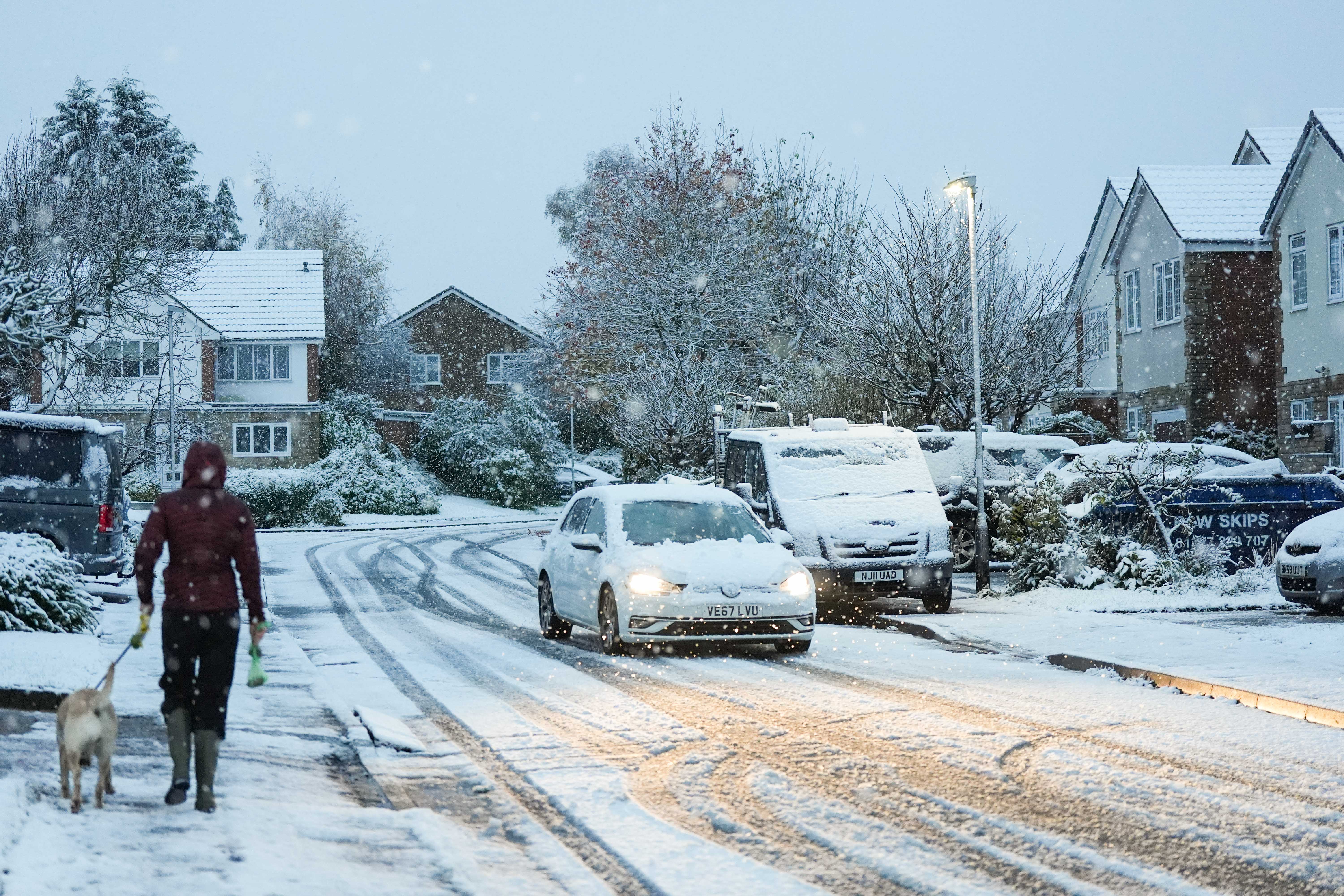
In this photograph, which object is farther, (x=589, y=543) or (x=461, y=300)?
(x=461, y=300)

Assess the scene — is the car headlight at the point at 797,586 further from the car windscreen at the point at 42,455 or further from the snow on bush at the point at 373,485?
the snow on bush at the point at 373,485

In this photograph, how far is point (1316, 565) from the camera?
14.9 m

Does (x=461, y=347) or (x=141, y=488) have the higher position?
(x=461, y=347)

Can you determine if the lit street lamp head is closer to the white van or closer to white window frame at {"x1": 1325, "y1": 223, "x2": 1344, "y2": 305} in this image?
the white van

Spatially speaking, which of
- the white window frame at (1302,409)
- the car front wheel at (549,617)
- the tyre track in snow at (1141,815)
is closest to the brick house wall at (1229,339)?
the white window frame at (1302,409)

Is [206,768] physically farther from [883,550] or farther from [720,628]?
[883,550]

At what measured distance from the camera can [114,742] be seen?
646 cm

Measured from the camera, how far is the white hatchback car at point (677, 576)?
1270 centimetres

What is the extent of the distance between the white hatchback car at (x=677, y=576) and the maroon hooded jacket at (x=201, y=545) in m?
6.32

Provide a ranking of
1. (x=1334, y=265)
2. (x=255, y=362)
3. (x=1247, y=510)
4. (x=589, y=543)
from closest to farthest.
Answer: (x=589, y=543)
(x=1247, y=510)
(x=1334, y=265)
(x=255, y=362)

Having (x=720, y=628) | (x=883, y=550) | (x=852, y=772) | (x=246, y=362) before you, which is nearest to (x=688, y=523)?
(x=720, y=628)

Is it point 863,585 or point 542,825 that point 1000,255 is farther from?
point 542,825

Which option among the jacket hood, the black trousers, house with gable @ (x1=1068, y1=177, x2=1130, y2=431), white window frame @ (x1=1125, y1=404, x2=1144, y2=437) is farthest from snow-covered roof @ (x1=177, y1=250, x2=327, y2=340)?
the black trousers

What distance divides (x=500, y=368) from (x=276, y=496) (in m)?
29.9
